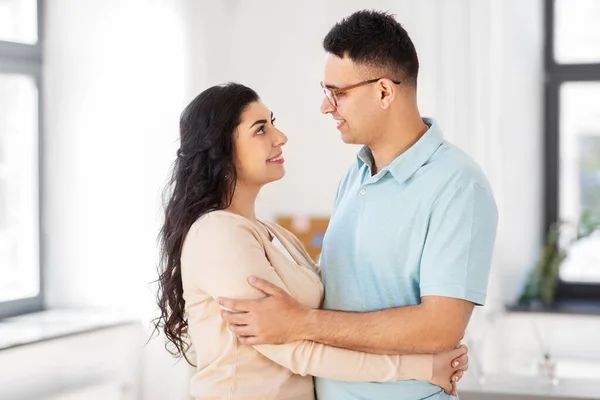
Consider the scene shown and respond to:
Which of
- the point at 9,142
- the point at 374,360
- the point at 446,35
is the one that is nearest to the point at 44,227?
the point at 9,142

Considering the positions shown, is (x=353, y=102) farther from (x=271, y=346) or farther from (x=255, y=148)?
(x=271, y=346)

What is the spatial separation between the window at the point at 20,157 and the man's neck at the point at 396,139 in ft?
7.04

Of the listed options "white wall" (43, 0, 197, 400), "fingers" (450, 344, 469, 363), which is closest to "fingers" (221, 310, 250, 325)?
"fingers" (450, 344, 469, 363)

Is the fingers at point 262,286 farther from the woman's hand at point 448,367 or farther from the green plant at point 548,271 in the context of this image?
the green plant at point 548,271

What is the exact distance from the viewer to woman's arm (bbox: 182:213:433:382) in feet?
6.63

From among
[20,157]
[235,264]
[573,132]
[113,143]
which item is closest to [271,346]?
[235,264]

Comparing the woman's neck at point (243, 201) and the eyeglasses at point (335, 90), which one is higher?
the eyeglasses at point (335, 90)

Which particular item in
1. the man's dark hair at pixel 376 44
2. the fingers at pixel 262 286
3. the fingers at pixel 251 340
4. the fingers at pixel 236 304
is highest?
the man's dark hair at pixel 376 44

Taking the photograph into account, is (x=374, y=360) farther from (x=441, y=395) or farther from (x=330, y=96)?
(x=330, y=96)

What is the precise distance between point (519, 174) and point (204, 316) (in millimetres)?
3126

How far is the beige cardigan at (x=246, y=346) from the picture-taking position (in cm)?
203

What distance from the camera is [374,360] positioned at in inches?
80.0

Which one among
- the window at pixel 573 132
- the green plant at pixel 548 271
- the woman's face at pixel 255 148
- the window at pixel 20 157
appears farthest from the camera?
the window at pixel 573 132

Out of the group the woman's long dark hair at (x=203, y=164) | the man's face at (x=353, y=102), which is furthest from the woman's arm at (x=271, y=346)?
the man's face at (x=353, y=102)
